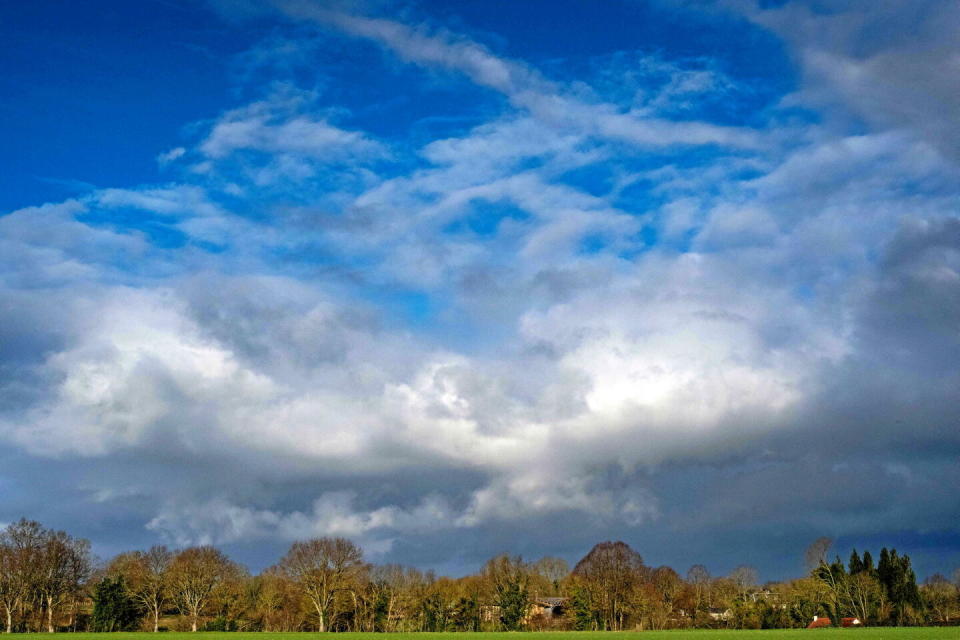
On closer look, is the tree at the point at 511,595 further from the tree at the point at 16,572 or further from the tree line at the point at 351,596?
the tree at the point at 16,572

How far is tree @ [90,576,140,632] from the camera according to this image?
496 feet

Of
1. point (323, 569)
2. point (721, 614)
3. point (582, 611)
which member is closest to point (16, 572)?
point (323, 569)

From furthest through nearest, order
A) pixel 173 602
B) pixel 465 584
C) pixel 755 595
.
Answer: pixel 755 595 < pixel 465 584 < pixel 173 602

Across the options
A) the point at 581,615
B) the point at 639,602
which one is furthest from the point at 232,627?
the point at 639,602

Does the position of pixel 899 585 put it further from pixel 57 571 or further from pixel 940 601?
pixel 57 571

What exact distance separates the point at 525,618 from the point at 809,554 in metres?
59.1

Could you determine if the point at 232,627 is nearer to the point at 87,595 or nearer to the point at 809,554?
the point at 87,595

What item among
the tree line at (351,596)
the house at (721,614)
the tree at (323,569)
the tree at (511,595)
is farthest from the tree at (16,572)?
the house at (721,614)

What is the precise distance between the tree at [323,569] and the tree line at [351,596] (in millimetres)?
202

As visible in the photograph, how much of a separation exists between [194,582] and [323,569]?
22.3 metres

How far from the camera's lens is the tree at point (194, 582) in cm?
15625

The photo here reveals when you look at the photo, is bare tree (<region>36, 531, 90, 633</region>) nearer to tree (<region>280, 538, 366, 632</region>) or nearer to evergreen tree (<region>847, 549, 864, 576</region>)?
tree (<region>280, 538, 366, 632</region>)

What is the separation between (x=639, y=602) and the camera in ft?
544

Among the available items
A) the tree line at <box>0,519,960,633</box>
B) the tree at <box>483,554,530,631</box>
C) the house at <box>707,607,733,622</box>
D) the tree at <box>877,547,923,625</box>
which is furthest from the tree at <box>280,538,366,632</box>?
the tree at <box>877,547,923,625</box>
